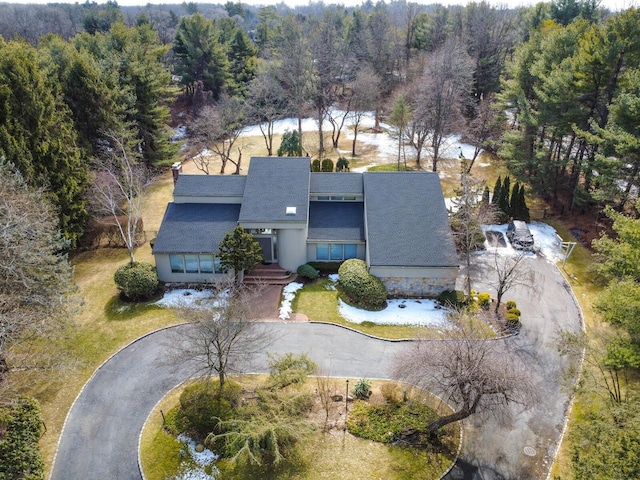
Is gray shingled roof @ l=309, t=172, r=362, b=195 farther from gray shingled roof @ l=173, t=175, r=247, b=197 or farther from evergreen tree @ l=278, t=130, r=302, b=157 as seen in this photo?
evergreen tree @ l=278, t=130, r=302, b=157

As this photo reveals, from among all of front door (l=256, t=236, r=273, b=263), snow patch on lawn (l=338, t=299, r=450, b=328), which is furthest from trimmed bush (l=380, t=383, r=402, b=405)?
front door (l=256, t=236, r=273, b=263)

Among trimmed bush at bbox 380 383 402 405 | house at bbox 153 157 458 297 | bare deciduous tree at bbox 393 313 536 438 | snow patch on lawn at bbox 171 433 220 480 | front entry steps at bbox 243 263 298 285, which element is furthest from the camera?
front entry steps at bbox 243 263 298 285

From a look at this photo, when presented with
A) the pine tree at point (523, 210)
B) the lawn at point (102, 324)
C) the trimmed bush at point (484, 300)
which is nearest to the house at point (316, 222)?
the trimmed bush at point (484, 300)

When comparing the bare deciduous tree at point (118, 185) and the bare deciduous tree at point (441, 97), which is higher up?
the bare deciduous tree at point (441, 97)

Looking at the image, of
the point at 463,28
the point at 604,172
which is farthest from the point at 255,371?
the point at 463,28

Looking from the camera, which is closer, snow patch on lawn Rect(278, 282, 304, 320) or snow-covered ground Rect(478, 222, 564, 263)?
snow patch on lawn Rect(278, 282, 304, 320)

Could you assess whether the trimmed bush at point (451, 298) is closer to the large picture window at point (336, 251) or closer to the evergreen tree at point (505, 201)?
the large picture window at point (336, 251)
